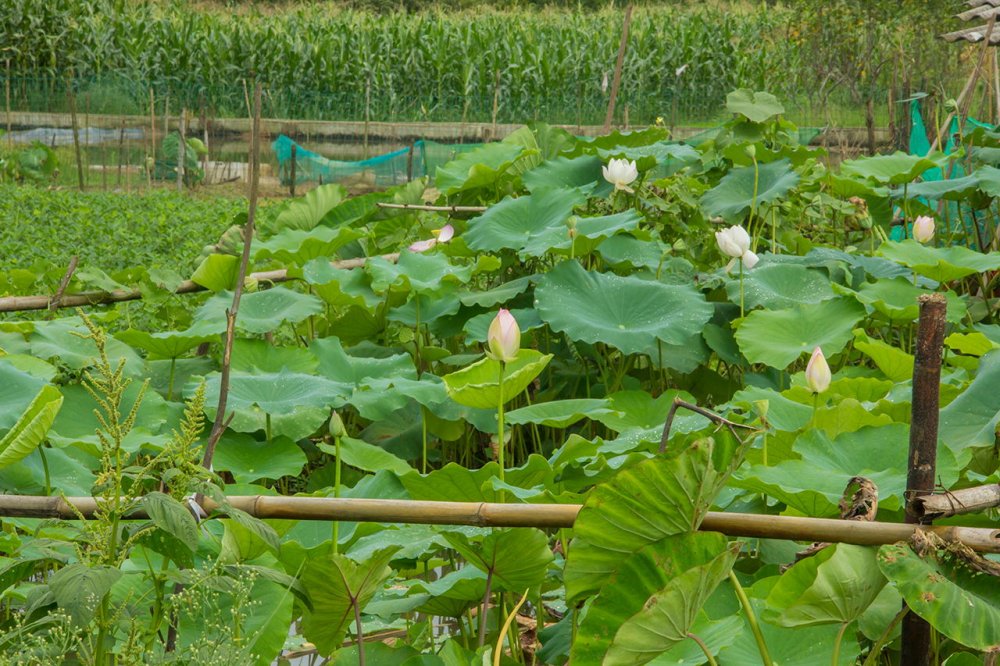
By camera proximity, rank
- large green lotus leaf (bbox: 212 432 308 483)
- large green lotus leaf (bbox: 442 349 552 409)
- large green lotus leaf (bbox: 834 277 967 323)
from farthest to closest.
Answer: large green lotus leaf (bbox: 834 277 967 323), large green lotus leaf (bbox: 212 432 308 483), large green lotus leaf (bbox: 442 349 552 409)

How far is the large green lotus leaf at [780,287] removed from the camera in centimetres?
232

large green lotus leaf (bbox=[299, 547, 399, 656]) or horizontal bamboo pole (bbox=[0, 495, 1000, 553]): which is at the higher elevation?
horizontal bamboo pole (bbox=[0, 495, 1000, 553])

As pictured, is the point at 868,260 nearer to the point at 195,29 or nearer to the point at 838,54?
the point at 838,54

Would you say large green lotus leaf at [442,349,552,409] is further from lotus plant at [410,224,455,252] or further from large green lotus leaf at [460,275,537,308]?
lotus plant at [410,224,455,252]

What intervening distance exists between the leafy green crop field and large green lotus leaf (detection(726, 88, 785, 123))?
12 millimetres

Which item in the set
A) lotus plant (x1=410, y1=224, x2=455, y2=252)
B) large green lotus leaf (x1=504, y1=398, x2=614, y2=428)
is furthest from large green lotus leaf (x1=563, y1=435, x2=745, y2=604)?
lotus plant (x1=410, y1=224, x2=455, y2=252)

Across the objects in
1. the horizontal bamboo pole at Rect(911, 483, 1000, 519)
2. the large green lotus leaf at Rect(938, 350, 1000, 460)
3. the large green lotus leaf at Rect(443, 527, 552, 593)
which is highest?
the horizontal bamboo pole at Rect(911, 483, 1000, 519)

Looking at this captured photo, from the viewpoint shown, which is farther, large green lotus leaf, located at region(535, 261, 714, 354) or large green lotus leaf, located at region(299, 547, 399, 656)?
large green lotus leaf, located at region(535, 261, 714, 354)

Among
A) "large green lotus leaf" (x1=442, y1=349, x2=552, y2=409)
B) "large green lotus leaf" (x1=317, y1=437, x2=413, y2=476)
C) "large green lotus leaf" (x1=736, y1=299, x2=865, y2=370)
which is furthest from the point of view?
"large green lotus leaf" (x1=736, y1=299, x2=865, y2=370)

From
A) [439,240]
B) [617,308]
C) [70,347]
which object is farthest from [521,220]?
[70,347]

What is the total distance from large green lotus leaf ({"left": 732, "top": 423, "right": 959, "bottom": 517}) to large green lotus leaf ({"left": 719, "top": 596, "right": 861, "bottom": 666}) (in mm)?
130

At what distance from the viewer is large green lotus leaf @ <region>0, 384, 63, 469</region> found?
1284 millimetres

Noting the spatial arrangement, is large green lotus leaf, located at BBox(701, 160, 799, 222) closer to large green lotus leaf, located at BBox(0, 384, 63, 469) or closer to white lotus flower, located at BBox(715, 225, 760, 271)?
white lotus flower, located at BBox(715, 225, 760, 271)

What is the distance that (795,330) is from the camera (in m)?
2.13
